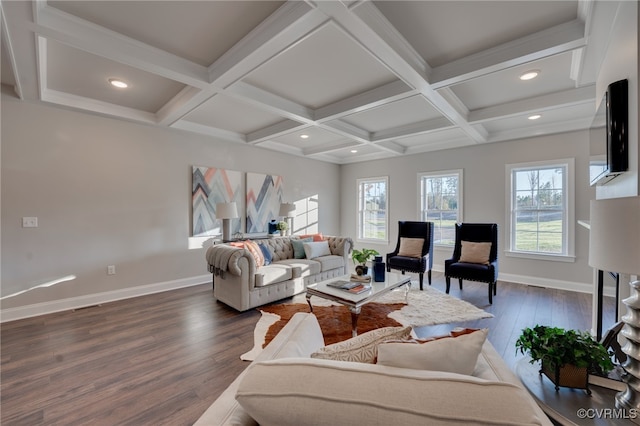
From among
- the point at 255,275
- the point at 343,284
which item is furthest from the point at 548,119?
the point at 255,275

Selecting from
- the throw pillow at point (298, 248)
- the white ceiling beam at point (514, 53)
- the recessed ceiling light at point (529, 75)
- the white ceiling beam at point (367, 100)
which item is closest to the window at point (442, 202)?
→ the recessed ceiling light at point (529, 75)

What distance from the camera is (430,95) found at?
10.4 feet

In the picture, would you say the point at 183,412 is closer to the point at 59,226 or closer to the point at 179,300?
the point at 179,300

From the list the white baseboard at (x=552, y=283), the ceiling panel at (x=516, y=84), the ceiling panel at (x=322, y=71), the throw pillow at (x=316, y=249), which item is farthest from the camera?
the throw pillow at (x=316, y=249)

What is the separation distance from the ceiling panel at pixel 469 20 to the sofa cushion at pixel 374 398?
2328 millimetres

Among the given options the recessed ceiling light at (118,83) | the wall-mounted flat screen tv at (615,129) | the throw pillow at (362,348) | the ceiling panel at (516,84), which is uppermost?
the ceiling panel at (516,84)

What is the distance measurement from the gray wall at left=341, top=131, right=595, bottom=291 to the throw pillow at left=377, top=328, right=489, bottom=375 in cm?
490

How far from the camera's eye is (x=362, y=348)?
982mm

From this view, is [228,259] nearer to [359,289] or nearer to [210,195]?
[359,289]

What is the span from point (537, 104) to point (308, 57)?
301 centimetres

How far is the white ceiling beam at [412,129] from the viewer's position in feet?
14.2

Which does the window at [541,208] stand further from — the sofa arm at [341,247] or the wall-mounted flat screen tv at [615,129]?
the wall-mounted flat screen tv at [615,129]

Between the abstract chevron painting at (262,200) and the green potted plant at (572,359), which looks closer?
the green potted plant at (572,359)

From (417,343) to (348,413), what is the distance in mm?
360
